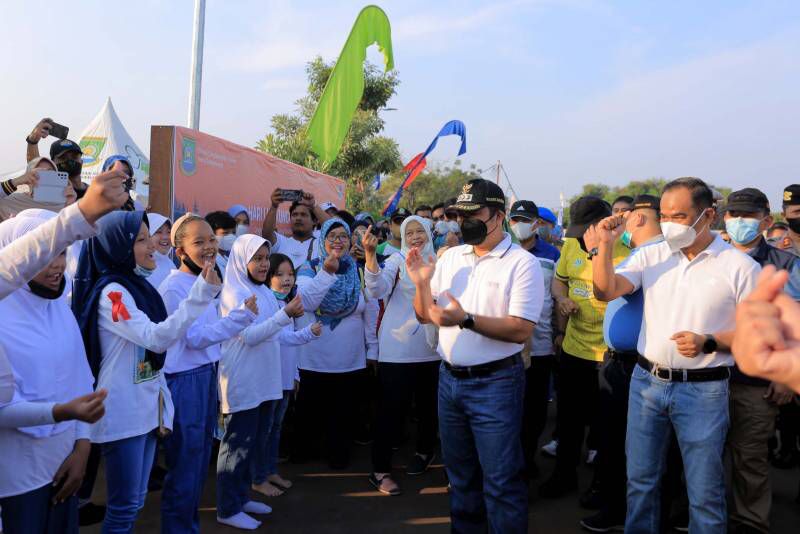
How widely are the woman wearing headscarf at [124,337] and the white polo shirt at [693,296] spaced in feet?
7.29

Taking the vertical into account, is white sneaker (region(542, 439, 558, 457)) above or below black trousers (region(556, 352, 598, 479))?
below

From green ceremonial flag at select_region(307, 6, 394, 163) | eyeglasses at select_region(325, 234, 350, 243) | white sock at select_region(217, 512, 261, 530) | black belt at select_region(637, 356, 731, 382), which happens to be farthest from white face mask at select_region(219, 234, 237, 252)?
black belt at select_region(637, 356, 731, 382)

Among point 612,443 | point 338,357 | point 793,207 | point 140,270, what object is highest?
point 793,207

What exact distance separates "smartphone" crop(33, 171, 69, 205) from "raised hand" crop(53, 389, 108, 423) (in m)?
2.59

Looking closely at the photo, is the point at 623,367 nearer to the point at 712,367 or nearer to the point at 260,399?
the point at 712,367

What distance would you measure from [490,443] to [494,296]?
2.54 feet

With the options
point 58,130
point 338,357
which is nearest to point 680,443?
point 338,357

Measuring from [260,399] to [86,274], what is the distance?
1.50 m

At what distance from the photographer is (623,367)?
3.75 meters

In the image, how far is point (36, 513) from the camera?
221 cm

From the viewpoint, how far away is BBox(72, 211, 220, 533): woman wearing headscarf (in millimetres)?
2684

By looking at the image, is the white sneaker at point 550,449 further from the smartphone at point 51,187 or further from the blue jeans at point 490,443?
the smartphone at point 51,187

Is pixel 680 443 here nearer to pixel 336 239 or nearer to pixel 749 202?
pixel 749 202

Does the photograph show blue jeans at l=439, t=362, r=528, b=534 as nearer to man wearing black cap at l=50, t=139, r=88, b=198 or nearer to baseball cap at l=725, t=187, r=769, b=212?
baseball cap at l=725, t=187, r=769, b=212
